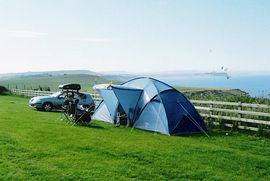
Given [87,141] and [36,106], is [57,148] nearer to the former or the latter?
[87,141]

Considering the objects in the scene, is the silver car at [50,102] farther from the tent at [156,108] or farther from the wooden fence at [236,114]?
the wooden fence at [236,114]

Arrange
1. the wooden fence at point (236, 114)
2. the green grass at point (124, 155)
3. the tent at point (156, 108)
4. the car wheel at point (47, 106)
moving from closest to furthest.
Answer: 1. the green grass at point (124, 155)
2. the wooden fence at point (236, 114)
3. the tent at point (156, 108)
4. the car wheel at point (47, 106)

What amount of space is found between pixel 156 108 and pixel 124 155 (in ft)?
18.3

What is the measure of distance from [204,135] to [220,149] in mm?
3275

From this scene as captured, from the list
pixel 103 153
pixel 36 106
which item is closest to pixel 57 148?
pixel 103 153

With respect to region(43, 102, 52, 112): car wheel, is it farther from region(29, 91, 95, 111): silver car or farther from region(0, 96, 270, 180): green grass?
region(0, 96, 270, 180): green grass

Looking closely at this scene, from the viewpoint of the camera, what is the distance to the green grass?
8617 millimetres

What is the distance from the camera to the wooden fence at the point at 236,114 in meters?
15.1

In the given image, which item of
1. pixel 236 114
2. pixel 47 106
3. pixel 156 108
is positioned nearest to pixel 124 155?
pixel 156 108

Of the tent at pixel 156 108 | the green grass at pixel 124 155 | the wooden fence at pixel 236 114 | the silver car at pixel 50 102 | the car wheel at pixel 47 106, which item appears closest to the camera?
the green grass at pixel 124 155

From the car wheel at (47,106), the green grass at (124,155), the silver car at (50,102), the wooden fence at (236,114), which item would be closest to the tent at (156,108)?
the green grass at (124,155)

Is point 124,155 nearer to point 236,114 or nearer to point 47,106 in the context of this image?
point 236,114

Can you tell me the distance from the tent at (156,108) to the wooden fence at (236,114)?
4.02ft

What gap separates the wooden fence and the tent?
4.02ft
